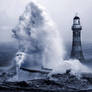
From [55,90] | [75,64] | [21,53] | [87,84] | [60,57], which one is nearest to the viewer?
[55,90]

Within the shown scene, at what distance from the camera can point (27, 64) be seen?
71688mm

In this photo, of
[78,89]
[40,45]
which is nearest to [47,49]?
[40,45]

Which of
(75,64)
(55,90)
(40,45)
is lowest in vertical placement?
(55,90)

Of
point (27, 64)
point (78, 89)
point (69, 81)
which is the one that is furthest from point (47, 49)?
point (78, 89)

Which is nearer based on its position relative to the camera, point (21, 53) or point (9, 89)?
point (9, 89)

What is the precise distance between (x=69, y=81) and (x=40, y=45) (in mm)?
26437

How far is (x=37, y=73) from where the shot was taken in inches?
2259

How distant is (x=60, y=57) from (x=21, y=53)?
11.5m

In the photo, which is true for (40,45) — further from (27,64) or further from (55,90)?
(55,90)

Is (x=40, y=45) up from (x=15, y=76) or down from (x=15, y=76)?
up

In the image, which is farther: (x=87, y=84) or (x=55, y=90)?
(x=87, y=84)

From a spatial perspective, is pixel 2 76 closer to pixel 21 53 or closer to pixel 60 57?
pixel 21 53

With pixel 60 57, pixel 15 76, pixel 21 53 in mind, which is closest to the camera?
pixel 15 76

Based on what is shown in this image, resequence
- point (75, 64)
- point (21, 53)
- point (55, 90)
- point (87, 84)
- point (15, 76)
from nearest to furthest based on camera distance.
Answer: point (55, 90)
point (87, 84)
point (15, 76)
point (75, 64)
point (21, 53)
